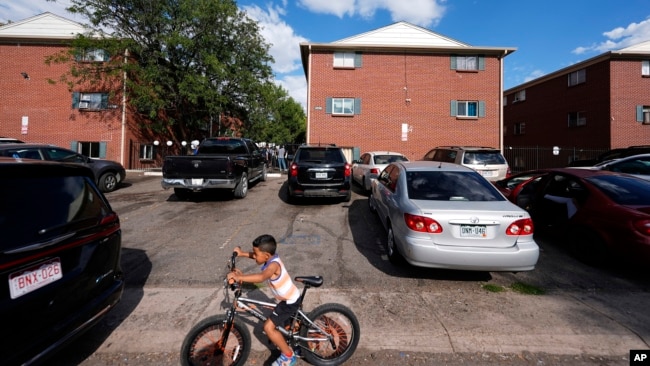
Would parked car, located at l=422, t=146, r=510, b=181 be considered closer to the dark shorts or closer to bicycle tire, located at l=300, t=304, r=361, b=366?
bicycle tire, located at l=300, t=304, r=361, b=366

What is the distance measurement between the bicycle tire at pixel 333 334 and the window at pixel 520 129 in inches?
1271

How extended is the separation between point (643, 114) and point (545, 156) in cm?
587

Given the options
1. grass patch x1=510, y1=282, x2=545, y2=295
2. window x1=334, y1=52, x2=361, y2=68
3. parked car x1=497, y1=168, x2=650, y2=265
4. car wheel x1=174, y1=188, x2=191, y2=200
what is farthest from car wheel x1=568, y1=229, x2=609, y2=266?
window x1=334, y1=52, x2=361, y2=68

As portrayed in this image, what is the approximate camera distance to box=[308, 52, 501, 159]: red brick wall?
1892 cm

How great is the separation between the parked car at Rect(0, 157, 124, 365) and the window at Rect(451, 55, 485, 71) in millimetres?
20661

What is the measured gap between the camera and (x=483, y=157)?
387 inches

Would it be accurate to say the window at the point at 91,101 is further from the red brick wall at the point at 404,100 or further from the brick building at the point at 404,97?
the red brick wall at the point at 404,100

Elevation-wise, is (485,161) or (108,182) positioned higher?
(485,161)

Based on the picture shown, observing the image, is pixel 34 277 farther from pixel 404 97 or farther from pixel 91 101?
pixel 91 101

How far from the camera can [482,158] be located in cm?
980

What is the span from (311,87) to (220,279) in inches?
640

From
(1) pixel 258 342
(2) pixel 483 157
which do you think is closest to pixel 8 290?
(1) pixel 258 342

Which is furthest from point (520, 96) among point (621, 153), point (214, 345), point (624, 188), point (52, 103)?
point (52, 103)

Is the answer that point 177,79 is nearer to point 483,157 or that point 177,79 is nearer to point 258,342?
point 483,157
